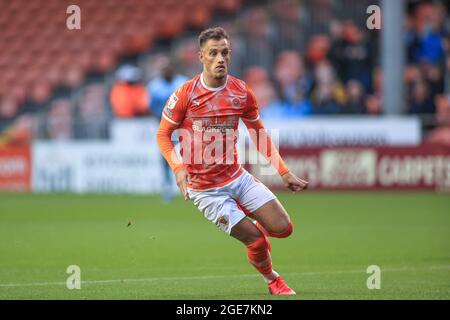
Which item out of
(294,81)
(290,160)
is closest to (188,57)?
(294,81)

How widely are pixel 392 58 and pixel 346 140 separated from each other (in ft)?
6.75

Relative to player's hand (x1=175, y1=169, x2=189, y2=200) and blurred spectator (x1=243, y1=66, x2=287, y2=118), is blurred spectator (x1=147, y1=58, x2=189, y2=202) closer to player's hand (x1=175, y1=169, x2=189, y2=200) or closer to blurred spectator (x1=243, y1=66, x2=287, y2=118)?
blurred spectator (x1=243, y1=66, x2=287, y2=118)

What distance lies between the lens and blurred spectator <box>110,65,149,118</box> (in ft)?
73.0

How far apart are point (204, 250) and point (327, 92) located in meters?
10.5

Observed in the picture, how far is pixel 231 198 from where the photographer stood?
9047mm

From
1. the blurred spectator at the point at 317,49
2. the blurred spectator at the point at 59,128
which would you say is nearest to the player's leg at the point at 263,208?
the blurred spectator at the point at 59,128

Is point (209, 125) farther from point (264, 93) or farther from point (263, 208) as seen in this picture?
point (264, 93)

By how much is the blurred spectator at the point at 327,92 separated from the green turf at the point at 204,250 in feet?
9.26

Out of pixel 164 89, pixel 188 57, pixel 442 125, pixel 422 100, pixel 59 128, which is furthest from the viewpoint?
pixel 188 57

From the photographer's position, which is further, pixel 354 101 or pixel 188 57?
pixel 188 57

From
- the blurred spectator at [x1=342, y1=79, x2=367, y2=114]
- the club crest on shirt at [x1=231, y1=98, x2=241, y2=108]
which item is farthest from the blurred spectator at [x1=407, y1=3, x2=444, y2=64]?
the club crest on shirt at [x1=231, y1=98, x2=241, y2=108]

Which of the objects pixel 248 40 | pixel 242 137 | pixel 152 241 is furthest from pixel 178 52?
pixel 152 241

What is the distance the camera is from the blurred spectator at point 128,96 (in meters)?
22.3
